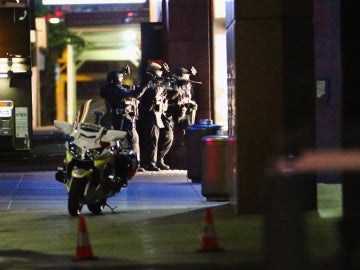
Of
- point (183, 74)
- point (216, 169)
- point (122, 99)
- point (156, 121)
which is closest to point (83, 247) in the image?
point (216, 169)

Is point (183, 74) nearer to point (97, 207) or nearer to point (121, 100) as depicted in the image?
point (121, 100)

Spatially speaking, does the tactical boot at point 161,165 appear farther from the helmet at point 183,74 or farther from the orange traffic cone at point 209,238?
the orange traffic cone at point 209,238

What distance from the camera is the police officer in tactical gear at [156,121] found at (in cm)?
2072

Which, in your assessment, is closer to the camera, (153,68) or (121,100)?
(121,100)

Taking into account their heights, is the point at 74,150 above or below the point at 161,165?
above

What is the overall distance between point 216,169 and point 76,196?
8.73 feet

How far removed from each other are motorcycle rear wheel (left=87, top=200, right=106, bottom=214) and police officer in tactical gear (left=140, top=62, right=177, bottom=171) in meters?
6.09

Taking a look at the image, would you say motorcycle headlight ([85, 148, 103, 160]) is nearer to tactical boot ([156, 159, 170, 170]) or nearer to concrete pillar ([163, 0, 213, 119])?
tactical boot ([156, 159, 170, 170])

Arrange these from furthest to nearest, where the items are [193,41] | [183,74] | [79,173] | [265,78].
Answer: [193,41], [183,74], [79,173], [265,78]

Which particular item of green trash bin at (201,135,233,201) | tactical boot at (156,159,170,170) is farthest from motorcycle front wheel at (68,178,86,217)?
tactical boot at (156,159,170,170)

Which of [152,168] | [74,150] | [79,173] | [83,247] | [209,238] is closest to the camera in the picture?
[83,247]

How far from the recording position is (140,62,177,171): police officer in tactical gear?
2072 cm

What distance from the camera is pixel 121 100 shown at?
20.3 meters

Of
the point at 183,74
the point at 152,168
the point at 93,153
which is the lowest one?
the point at 152,168
